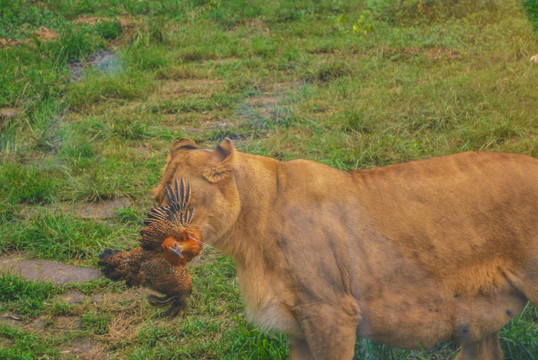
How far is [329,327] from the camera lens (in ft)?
9.24

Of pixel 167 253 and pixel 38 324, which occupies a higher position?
pixel 167 253

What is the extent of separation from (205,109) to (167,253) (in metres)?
4.19

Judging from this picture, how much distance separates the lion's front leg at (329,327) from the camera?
2812mm

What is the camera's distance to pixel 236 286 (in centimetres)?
433

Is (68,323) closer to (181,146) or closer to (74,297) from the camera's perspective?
(74,297)

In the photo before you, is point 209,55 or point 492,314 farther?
point 209,55

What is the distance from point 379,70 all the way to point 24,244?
430cm

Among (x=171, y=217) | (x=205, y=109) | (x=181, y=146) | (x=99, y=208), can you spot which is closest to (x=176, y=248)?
(x=171, y=217)

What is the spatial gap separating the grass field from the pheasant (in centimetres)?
82

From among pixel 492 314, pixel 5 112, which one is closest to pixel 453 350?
pixel 492 314

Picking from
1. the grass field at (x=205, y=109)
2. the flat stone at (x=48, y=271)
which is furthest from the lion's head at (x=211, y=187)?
the flat stone at (x=48, y=271)

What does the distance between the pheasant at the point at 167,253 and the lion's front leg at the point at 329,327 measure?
0.56 metres

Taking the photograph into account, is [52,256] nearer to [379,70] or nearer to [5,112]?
[5,112]

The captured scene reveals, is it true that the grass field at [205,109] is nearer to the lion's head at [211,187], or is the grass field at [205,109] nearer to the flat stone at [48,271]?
the flat stone at [48,271]
